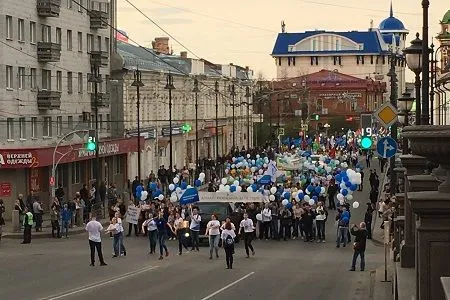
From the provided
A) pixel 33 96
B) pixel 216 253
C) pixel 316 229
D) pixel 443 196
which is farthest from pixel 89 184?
pixel 443 196

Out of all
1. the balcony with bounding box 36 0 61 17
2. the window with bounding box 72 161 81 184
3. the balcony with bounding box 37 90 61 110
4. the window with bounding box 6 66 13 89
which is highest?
the balcony with bounding box 36 0 61 17

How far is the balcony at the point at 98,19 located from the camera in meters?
65.0

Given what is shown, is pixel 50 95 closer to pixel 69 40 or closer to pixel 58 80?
pixel 58 80

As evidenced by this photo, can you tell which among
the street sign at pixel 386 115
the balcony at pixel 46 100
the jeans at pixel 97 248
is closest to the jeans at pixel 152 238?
the jeans at pixel 97 248

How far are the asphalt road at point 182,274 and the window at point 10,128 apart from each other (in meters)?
15.3

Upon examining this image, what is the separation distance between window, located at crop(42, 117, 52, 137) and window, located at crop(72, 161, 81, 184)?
224 centimetres

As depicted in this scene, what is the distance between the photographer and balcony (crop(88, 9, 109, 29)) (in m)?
65.0

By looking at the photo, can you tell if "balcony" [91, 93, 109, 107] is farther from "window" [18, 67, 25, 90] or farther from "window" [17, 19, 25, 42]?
"window" [17, 19, 25, 42]

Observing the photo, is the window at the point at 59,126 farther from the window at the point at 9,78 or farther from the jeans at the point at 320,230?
the jeans at the point at 320,230

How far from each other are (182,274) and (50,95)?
102ft

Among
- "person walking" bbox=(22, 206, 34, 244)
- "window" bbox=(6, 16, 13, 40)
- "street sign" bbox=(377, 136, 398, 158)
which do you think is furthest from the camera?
"window" bbox=(6, 16, 13, 40)

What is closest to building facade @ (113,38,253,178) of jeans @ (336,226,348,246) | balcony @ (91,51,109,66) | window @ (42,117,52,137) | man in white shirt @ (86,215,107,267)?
balcony @ (91,51,109,66)

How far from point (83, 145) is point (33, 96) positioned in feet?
13.3

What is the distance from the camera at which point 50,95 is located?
5719 cm
